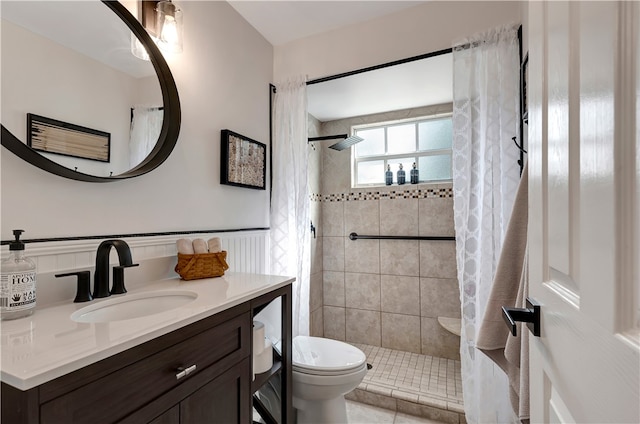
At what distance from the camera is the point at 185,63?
4.74 ft

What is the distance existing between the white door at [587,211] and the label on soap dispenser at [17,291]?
1233 millimetres

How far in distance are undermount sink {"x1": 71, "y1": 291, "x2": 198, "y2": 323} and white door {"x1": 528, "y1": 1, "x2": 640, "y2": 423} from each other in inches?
40.9

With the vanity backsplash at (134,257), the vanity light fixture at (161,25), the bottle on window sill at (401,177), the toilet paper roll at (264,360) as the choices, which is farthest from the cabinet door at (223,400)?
the bottle on window sill at (401,177)

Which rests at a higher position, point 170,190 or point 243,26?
point 243,26

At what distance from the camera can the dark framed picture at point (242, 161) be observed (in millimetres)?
1638

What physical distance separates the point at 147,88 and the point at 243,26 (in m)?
0.89

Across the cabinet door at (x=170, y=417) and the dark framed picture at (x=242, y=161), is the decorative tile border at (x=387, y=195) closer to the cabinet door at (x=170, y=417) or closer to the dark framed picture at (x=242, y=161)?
the dark framed picture at (x=242, y=161)

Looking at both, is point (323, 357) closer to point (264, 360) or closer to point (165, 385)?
point (264, 360)

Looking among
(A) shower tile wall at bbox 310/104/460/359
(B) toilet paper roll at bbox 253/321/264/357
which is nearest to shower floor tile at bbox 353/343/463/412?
(A) shower tile wall at bbox 310/104/460/359

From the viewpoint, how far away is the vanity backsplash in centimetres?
93

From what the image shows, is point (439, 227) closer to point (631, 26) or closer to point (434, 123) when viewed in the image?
point (434, 123)

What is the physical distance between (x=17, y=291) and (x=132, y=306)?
0.33m

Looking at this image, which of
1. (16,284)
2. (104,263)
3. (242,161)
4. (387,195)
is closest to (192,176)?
(242,161)

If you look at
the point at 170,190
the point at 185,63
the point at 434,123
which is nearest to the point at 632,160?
the point at 170,190
